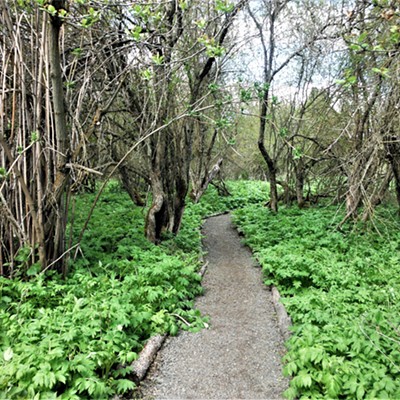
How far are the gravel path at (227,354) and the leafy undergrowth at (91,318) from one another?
0.26m

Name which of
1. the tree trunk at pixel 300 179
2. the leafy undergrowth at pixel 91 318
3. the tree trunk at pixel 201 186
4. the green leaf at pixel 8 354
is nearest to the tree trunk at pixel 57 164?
the leafy undergrowth at pixel 91 318

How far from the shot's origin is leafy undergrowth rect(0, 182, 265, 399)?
8.86 ft

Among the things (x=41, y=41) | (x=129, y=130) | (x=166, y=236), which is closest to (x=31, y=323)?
(x=41, y=41)

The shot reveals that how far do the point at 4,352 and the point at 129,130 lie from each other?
17.2ft

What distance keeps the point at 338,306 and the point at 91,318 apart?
9.36ft

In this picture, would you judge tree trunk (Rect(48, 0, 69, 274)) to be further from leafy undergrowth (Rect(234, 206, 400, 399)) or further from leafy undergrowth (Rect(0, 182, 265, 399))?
leafy undergrowth (Rect(234, 206, 400, 399))

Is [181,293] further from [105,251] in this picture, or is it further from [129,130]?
[129,130]

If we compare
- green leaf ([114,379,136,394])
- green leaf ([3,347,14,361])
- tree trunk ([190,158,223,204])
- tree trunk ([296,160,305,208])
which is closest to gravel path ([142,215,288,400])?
green leaf ([114,379,136,394])

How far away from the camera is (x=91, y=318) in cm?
335

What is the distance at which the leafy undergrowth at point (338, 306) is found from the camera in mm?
2822

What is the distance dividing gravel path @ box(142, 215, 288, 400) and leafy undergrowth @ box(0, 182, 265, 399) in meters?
0.26

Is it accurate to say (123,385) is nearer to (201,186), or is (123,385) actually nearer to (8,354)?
(8,354)

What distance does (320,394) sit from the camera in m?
2.83

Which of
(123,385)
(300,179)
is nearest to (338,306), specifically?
(123,385)
